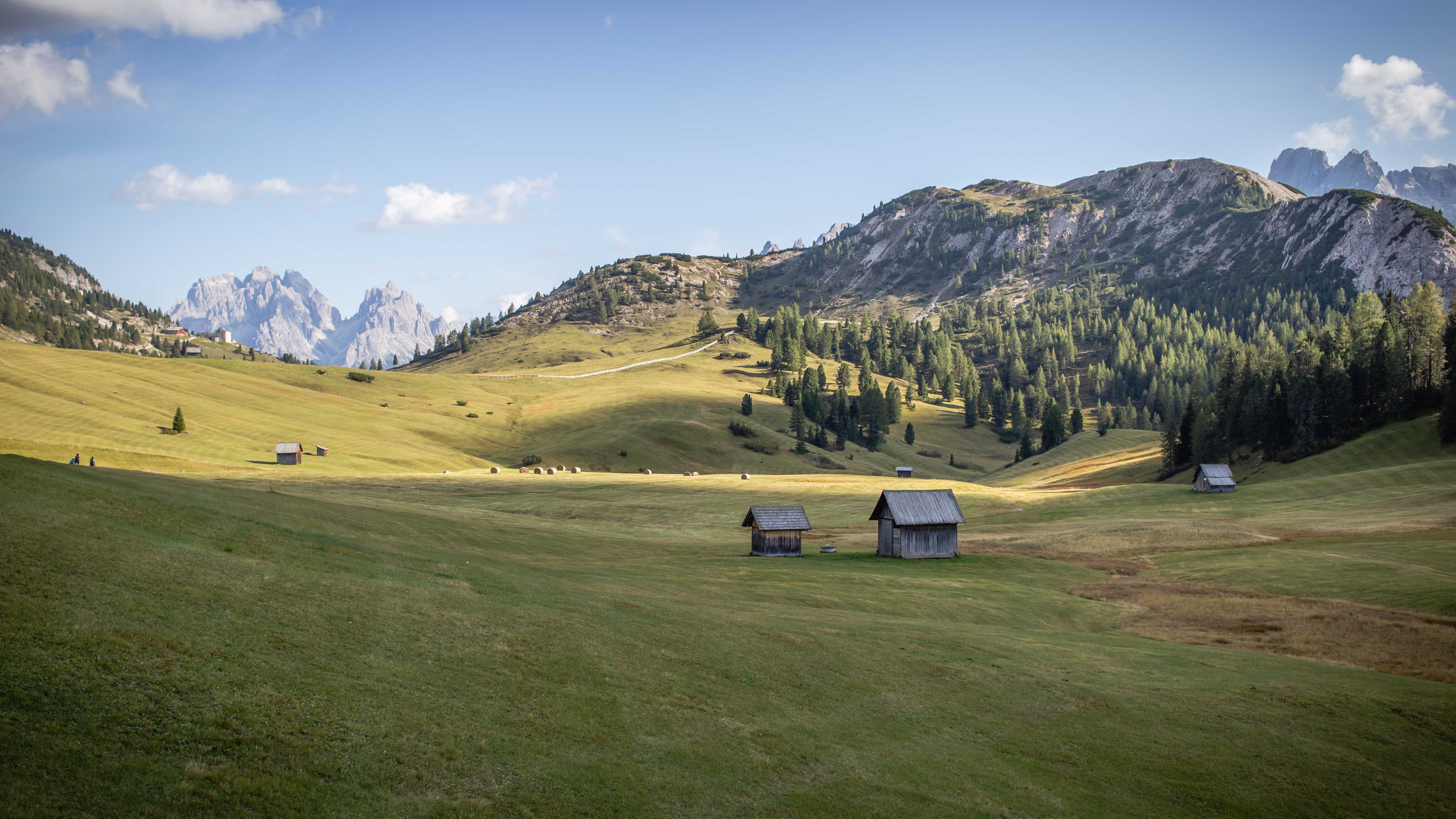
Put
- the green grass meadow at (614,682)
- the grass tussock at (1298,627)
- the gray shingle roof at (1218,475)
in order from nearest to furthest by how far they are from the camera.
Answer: the green grass meadow at (614,682)
the grass tussock at (1298,627)
the gray shingle roof at (1218,475)

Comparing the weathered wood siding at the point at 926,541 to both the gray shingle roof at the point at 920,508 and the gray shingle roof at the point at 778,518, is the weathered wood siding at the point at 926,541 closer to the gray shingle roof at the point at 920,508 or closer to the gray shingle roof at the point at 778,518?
the gray shingle roof at the point at 920,508

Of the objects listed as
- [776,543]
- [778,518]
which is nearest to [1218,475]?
[778,518]

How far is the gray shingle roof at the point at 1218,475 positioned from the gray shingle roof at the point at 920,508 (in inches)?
2076

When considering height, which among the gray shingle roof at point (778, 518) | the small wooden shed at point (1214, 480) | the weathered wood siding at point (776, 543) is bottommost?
the weathered wood siding at point (776, 543)

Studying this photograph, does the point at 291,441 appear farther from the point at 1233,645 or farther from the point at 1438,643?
the point at 1438,643

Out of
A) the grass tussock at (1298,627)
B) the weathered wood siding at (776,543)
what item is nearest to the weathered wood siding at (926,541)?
the weathered wood siding at (776,543)

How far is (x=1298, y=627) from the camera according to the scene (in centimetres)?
4100

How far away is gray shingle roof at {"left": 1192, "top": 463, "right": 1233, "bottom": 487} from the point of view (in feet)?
335

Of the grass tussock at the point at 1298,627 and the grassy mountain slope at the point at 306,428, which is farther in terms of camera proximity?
the grassy mountain slope at the point at 306,428

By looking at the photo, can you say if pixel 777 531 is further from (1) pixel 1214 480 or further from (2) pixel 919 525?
(1) pixel 1214 480

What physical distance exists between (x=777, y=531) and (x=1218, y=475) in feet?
225

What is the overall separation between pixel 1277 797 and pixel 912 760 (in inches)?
398

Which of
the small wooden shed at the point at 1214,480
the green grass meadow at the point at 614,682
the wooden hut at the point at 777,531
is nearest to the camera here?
the green grass meadow at the point at 614,682

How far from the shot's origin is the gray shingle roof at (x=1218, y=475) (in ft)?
335
